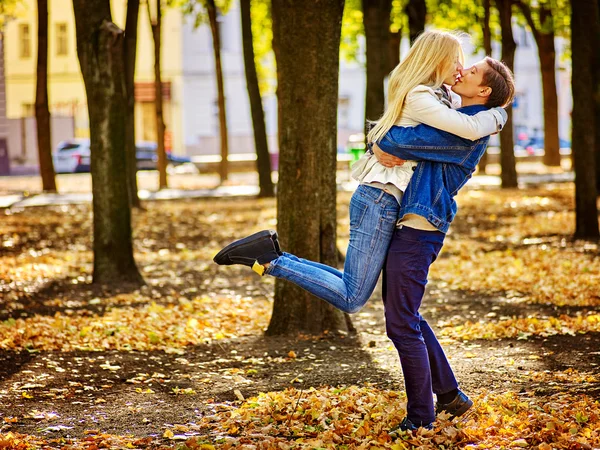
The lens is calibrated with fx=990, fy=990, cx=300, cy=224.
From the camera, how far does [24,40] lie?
167 ft

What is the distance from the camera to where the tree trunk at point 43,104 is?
73.5 ft

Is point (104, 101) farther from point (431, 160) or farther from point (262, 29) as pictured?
point (262, 29)

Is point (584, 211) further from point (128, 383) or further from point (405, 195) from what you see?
point (405, 195)

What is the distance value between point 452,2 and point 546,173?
24.0 ft

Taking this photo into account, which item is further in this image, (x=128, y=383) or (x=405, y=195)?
(x=128, y=383)

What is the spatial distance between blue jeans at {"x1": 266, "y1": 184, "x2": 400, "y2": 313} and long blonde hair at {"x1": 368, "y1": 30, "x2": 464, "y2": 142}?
33cm

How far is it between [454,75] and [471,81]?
0.09 m

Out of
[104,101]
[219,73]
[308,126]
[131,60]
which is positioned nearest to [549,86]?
[219,73]

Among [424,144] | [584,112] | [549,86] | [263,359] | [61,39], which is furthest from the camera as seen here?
[61,39]

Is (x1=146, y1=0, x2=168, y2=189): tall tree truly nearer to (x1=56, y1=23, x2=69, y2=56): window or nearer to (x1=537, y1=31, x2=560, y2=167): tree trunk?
(x1=537, y1=31, x2=560, y2=167): tree trunk

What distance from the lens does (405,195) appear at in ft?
15.4

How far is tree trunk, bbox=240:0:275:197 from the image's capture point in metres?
21.5

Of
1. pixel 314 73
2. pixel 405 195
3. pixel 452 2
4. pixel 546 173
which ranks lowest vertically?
pixel 546 173

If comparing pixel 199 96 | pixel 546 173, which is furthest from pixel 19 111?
pixel 546 173
